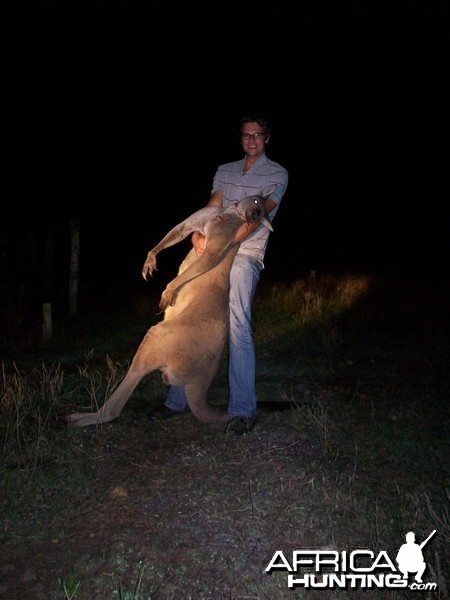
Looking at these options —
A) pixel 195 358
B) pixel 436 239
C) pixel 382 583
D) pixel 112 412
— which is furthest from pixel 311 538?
pixel 436 239

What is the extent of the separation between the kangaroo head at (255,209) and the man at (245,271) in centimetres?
9

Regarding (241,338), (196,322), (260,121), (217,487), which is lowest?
(217,487)

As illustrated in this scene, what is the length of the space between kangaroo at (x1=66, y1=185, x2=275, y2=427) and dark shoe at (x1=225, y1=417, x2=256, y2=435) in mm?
86

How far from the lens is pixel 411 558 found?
110 inches

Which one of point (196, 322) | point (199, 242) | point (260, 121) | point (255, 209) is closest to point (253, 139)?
point (260, 121)

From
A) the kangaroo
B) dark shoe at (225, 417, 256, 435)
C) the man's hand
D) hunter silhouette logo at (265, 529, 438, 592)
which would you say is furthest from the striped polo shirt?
hunter silhouette logo at (265, 529, 438, 592)

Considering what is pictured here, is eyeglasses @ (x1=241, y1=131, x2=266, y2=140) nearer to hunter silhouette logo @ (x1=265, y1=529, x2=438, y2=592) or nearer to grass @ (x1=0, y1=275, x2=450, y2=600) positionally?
grass @ (x1=0, y1=275, x2=450, y2=600)

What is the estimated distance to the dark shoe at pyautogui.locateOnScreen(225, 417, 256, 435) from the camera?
14.4 feet

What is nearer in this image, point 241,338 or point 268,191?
point 268,191

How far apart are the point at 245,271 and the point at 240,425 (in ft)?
3.72

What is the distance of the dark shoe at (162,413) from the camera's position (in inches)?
183

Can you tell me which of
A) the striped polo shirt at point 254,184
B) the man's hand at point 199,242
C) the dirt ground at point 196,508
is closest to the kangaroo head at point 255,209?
the striped polo shirt at point 254,184

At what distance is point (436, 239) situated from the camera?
81.5ft

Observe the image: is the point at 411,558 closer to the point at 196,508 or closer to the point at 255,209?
the point at 196,508
